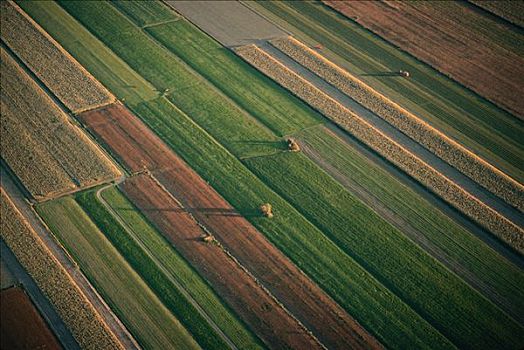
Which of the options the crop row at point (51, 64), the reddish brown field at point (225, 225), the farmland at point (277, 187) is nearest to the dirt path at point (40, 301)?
the farmland at point (277, 187)

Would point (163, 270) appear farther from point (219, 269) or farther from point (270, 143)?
point (270, 143)

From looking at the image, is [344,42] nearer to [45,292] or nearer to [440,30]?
[440,30]

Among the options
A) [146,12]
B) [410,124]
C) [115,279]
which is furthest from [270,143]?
[146,12]

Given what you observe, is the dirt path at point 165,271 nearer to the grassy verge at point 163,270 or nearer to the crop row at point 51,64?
the grassy verge at point 163,270

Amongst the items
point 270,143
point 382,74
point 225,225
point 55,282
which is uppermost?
point 382,74

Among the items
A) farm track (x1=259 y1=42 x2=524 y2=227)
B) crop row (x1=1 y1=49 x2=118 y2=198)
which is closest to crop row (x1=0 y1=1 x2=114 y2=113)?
crop row (x1=1 y1=49 x2=118 y2=198)

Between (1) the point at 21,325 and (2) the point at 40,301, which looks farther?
(2) the point at 40,301
